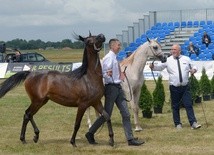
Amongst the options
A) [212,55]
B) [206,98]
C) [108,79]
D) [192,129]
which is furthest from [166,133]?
[212,55]

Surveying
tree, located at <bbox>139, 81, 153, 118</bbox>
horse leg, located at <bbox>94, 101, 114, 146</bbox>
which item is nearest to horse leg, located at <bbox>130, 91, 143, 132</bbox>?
tree, located at <bbox>139, 81, 153, 118</bbox>

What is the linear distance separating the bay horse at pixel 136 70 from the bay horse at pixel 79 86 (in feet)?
8.13

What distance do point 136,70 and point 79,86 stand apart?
2904mm

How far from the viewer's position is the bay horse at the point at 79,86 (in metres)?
10.8

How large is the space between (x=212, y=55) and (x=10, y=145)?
26531 millimetres

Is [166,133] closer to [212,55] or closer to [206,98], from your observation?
[206,98]

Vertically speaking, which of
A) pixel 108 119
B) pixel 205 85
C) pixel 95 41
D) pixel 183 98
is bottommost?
pixel 205 85

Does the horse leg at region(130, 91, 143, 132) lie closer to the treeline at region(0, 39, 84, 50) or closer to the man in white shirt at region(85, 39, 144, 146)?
the man in white shirt at region(85, 39, 144, 146)

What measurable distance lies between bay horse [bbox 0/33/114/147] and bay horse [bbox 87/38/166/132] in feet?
8.13

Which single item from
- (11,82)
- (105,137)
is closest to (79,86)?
(11,82)

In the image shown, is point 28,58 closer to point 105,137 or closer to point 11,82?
point 105,137

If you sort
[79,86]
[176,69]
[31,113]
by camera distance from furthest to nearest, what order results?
[176,69] < [31,113] < [79,86]

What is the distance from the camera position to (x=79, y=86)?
10.9 metres

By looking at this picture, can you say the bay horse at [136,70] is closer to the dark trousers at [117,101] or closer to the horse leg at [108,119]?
the dark trousers at [117,101]
